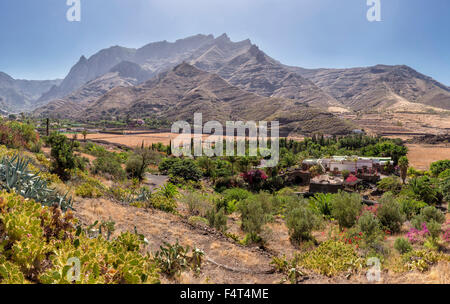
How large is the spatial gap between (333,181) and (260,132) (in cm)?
6188

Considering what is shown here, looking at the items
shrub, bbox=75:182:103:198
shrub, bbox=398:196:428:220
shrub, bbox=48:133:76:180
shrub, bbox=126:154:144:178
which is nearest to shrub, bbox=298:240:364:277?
shrub, bbox=75:182:103:198

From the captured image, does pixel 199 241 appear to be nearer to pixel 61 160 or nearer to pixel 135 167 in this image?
pixel 61 160

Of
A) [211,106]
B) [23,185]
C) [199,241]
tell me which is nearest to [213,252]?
[199,241]

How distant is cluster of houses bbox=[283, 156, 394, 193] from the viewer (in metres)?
25.0

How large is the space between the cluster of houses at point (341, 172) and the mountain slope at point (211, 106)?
51.8 meters

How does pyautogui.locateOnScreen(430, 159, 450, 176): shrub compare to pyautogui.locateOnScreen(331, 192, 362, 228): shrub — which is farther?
pyautogui.locateOnScreen(430, 159, 450, 176): shrub

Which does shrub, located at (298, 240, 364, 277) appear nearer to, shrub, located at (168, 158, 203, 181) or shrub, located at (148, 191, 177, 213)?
shrub, located at (148, 191, 177, 213)

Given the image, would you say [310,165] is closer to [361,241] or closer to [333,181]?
[333,181]

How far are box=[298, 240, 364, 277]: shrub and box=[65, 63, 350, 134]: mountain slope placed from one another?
81031 mm

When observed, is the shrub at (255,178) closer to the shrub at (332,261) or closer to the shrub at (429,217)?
the shrub at (429,217)

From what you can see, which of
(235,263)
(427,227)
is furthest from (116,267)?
(427,227)

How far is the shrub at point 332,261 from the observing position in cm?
500

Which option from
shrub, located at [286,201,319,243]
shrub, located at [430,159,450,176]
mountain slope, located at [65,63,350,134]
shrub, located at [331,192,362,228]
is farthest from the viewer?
mountain slope, located at [65,63,350,134]
